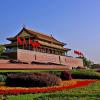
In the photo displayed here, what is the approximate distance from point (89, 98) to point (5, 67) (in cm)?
1501

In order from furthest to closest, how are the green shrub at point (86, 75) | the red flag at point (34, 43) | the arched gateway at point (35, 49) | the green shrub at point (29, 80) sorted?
the red flag at point (34, 43) < the arched gateway at point (35, 49) < the green shrub at point (86, 75) < the green shrub at point (29, 80)

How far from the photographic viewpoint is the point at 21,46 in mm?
41969

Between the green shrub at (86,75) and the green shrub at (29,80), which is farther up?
the green shrub at (86,75)

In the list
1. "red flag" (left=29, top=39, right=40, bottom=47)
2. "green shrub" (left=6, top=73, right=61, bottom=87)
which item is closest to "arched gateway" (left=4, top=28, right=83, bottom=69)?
"red flag" (left=29, top=39, right=40, bottom=47)

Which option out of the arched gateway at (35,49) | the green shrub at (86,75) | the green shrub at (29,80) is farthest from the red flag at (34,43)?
the green shrub at (29,80)

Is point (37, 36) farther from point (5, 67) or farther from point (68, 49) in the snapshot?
point (5, 67)

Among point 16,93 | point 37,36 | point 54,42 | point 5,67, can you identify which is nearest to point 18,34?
point 37,36

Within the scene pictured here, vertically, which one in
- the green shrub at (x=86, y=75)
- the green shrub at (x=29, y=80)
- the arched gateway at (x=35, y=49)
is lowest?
the green shrub at (x=29, y=80)

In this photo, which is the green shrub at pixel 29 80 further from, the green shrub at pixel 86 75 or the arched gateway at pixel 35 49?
the arched gateway at pixel 35 49

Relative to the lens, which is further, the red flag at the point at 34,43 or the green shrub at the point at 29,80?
the red flag at the point at 34,43

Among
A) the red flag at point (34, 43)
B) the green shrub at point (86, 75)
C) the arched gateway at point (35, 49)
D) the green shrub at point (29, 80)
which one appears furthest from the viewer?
the red flag at point (34, 43)

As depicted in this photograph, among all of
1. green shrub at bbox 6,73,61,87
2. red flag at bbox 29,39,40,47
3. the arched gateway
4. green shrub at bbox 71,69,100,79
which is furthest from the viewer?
red flag at bbox 29,39,40,47

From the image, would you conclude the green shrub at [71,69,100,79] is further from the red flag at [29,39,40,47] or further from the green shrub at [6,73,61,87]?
the red flag at [29,39,40,47]

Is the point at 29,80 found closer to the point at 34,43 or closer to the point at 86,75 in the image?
the point at 86,75
